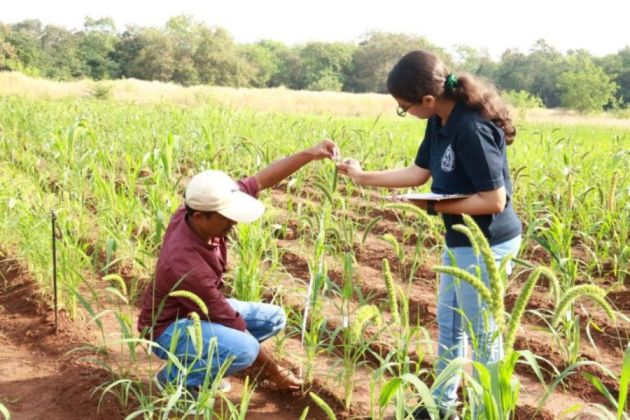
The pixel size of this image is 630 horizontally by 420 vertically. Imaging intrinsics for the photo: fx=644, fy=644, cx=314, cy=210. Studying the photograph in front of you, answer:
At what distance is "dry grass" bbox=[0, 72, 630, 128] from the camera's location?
23672mm

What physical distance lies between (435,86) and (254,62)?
211ft

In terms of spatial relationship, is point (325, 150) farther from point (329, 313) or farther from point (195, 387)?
point (195, 387)

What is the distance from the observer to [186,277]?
2379 mm

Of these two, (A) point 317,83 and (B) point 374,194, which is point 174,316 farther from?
(A) point 317,83

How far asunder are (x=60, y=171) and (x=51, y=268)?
6.67ft

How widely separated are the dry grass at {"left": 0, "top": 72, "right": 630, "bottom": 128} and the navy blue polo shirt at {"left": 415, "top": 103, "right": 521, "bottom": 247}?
1838cm

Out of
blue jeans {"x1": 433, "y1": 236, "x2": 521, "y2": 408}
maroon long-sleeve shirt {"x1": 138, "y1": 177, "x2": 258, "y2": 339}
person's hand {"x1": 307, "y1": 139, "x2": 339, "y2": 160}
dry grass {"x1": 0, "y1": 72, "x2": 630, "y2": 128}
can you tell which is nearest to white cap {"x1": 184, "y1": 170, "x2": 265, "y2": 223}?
maroon long-sleeve shirt {"x1": 138, "y1": 177, "x2": 258, "y2": 339}

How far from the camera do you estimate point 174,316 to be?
8.38 ft

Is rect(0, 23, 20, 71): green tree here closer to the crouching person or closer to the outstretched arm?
the outstretched arm

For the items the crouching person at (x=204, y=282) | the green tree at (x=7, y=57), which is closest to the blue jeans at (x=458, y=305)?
the crouching person at (x=204, y=282)

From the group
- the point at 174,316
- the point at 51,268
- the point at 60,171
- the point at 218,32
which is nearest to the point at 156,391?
the point at 174,316

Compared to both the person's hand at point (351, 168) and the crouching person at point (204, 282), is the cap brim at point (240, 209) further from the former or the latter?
the person's hand at point (351, 168)

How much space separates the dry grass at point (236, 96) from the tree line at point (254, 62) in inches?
354

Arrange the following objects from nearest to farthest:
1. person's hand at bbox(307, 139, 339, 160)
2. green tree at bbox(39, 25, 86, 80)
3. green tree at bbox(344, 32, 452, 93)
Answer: person's hand at bbox(307, 139, 339, 160) < green tree at bbox(39, 25, 86, 80) < green tree at bbox(344, 32, 452, 93)
